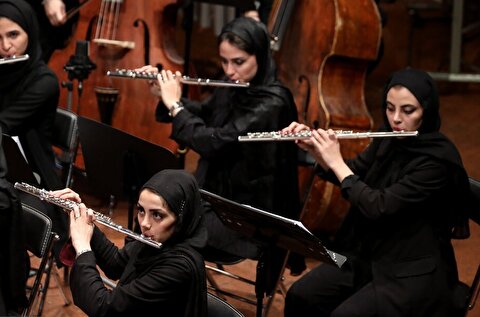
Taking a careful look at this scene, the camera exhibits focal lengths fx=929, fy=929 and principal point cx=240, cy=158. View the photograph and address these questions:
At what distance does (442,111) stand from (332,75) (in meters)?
1.69

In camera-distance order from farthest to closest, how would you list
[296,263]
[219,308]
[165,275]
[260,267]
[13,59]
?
[296,263] < [13,59] < [260,267] < [219,308] < [165,275]

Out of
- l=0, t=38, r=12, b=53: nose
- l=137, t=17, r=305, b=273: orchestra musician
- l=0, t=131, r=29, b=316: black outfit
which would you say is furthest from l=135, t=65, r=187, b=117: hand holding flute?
l=0, t=131, r=29, b=316: black outfit

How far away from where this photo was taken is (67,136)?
362 centimetres

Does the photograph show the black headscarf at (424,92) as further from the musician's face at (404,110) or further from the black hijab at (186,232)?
the black hijab at (186,232)

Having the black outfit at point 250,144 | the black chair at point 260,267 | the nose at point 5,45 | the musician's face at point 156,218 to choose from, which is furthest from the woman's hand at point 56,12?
the musician's face at point 156,218

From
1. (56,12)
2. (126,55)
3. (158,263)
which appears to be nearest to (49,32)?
(56,12)

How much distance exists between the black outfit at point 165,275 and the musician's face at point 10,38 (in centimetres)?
131

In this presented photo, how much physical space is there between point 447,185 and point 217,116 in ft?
3.40

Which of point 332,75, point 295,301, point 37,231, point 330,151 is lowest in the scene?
point 295,301

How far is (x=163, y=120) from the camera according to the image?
3.71 metres

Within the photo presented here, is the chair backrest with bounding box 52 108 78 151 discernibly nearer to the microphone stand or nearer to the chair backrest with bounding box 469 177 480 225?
the microphone stand

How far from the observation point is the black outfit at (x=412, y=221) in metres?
2.79

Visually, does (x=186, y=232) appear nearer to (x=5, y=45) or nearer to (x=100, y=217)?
(x=100, y=217)

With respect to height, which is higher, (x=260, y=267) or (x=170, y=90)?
(x=170, y=90)
